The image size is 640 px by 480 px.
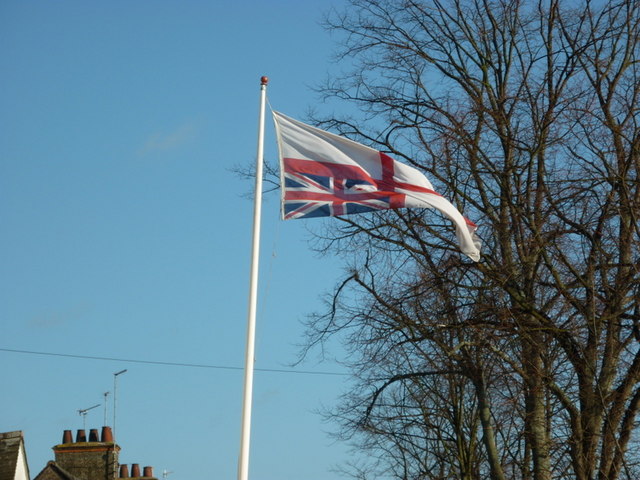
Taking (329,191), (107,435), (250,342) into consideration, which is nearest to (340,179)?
(329,191)

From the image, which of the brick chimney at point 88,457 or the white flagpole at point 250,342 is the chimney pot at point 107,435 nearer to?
the brick chimney at point 88,457

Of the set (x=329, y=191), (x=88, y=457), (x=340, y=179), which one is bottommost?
(x=88, y=457)

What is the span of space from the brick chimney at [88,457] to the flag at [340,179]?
56.0 feet

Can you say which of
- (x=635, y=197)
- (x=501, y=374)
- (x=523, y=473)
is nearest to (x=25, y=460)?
(x=523, y=473)

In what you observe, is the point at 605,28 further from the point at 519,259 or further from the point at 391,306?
the point at 391,306

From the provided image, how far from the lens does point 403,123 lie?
1775cm

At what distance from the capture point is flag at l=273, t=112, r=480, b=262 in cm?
1284

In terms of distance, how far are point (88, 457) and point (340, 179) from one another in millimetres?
17617

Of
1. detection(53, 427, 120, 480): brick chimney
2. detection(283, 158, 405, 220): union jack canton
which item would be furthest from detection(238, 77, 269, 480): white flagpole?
detection(53, 427, 120, 480): brick chimney

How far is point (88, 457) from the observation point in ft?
92.5

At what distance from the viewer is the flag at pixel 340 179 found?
12844 mm

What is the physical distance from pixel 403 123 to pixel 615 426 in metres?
6.05

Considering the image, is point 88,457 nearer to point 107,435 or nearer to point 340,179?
point 107,435

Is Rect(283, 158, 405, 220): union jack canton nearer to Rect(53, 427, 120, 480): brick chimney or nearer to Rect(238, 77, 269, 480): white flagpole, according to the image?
Rect(238, 77, 269, 480): white flagpole
